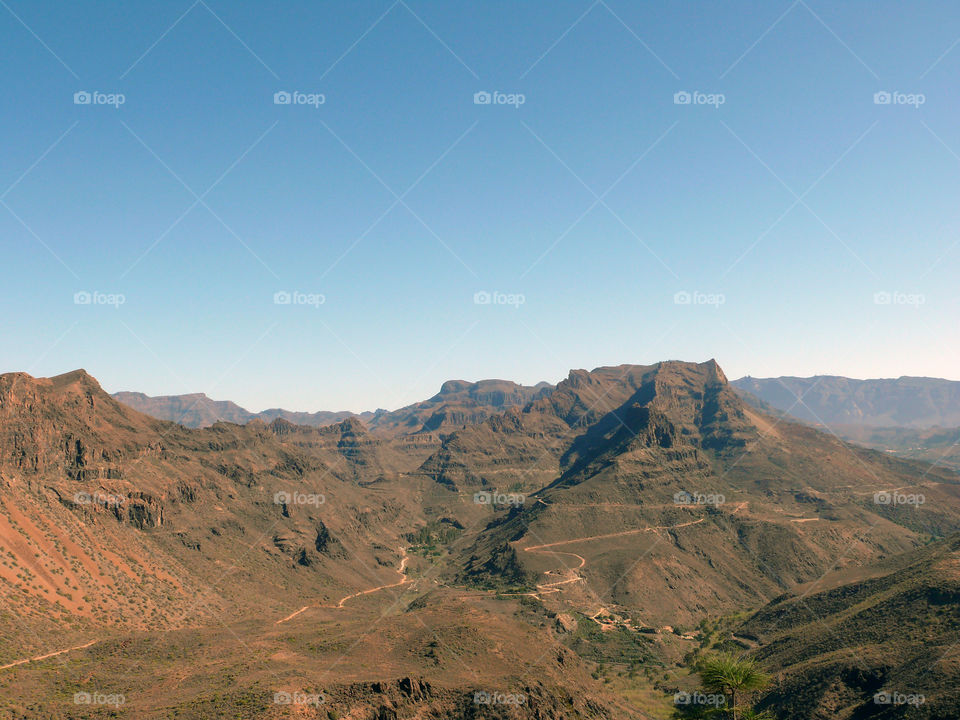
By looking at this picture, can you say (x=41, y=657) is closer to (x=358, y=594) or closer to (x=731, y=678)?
(x=731, y=678)

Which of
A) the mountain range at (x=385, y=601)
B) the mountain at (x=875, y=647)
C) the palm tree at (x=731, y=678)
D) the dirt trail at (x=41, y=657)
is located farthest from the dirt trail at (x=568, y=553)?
the dirt trail at (x=41, y=657)

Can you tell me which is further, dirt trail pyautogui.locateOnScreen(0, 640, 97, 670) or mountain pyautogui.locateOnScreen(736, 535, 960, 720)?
dirt trail pyautogui.locateOnScreen(0, 640, 97, 670)

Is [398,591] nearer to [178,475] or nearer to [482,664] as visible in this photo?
[178,475]

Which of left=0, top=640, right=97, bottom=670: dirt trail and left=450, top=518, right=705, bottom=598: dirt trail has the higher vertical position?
left=0, top=640, right=97, bottom=670: dirt trail

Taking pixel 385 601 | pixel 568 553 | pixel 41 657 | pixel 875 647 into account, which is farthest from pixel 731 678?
pixel 568 553

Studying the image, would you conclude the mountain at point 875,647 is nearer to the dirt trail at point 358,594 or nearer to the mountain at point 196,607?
the mountain at point 196,607

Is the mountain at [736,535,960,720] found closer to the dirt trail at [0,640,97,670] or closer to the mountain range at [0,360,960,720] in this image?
the mountain range at [0,360,960,720]

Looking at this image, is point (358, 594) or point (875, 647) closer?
point (875, 647)

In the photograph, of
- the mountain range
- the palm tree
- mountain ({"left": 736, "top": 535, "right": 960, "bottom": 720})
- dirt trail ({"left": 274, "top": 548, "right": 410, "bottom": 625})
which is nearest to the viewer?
the palm tree

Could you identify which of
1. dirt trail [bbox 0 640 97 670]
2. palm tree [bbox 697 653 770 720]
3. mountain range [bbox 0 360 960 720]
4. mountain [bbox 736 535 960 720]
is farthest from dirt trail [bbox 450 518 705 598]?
dirt trail [bbox 0 640 97 670]

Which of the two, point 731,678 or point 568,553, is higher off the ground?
point 731,678
